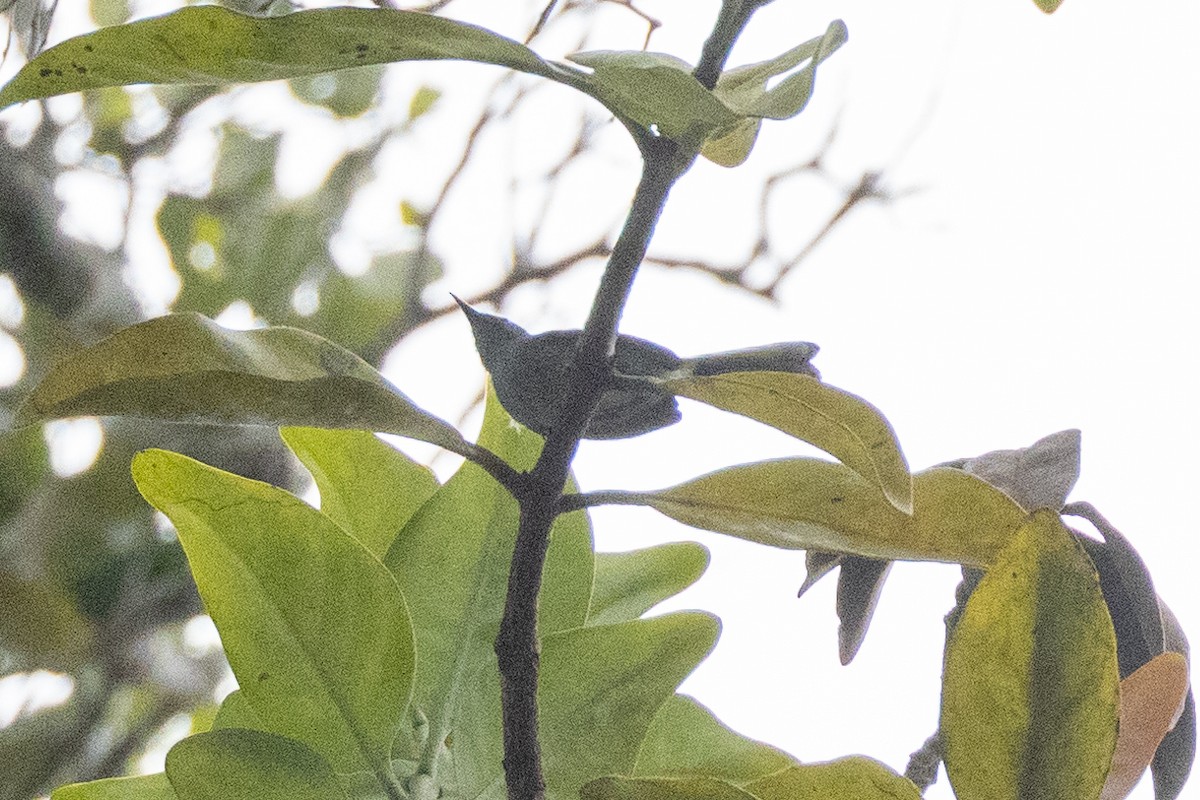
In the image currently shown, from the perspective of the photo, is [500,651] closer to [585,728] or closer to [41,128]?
[585,728]

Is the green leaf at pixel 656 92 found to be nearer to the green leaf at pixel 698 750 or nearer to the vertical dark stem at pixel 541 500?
the vertical dark stem at pixel 541 500

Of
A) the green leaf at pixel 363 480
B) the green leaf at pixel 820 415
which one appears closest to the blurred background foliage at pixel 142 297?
the green leaf at pixel 363 480

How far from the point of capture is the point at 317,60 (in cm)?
19

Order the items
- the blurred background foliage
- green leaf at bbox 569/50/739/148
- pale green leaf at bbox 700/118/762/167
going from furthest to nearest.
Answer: the blurred background foliage
pale green leaf at bbox 700/118/762/167
green leaf at bbox 569/50/739/148

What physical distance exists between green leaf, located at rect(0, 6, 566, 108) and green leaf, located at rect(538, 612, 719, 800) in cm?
13

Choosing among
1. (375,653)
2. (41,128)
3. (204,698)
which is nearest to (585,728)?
(375,653)

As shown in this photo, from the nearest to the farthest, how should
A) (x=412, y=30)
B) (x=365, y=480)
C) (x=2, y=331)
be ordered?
(x=412, y=30) → (x=365, y=480) → (x=2, y=331)

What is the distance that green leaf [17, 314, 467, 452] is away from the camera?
0.19 meters

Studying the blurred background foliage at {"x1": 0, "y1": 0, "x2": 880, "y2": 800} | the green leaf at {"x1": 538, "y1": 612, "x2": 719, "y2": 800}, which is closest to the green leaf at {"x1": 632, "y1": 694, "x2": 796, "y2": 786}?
the green leaf at {"x1": 538, "y1": 612, "x2": 719, "y2": 800}

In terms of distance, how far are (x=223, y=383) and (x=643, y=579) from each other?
0.18 metres

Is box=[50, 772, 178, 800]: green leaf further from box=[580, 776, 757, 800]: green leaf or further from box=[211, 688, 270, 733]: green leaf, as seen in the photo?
box=[580, 776, 757, 800]: green leaf

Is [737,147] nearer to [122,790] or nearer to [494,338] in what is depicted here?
[494,338]

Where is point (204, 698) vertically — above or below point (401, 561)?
below

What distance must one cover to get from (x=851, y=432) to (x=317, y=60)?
4.5 inches
